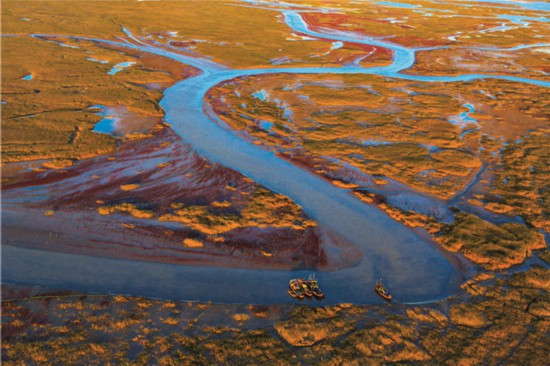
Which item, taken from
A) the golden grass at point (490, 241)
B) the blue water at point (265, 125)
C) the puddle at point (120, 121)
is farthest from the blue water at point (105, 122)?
the golden grass at point (490, 241)

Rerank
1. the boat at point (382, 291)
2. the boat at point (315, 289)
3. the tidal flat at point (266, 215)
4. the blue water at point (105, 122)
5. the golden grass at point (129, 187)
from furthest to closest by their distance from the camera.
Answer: the blue water at point (105, 122) → the golden grass at point (129, 187) → the boat at point (382, 291) → the boat at point (315, 289) → the tidal flat at point (266, 215)

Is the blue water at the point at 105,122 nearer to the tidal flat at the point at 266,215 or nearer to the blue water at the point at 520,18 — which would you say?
the tidal flat at the point at 266,215

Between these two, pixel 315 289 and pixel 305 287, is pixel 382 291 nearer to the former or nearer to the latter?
pixel 315 289

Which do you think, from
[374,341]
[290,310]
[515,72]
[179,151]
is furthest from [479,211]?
[515,72]

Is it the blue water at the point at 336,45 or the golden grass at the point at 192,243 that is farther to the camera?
the blue water at the point at 336,45

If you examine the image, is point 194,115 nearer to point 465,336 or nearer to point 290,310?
point 290,310

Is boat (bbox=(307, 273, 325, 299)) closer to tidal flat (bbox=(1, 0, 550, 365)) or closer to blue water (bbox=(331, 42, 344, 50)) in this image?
tidal flat (bbox=(1, 0, 550, 365))

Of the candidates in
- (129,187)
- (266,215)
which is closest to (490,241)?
(266,215)
